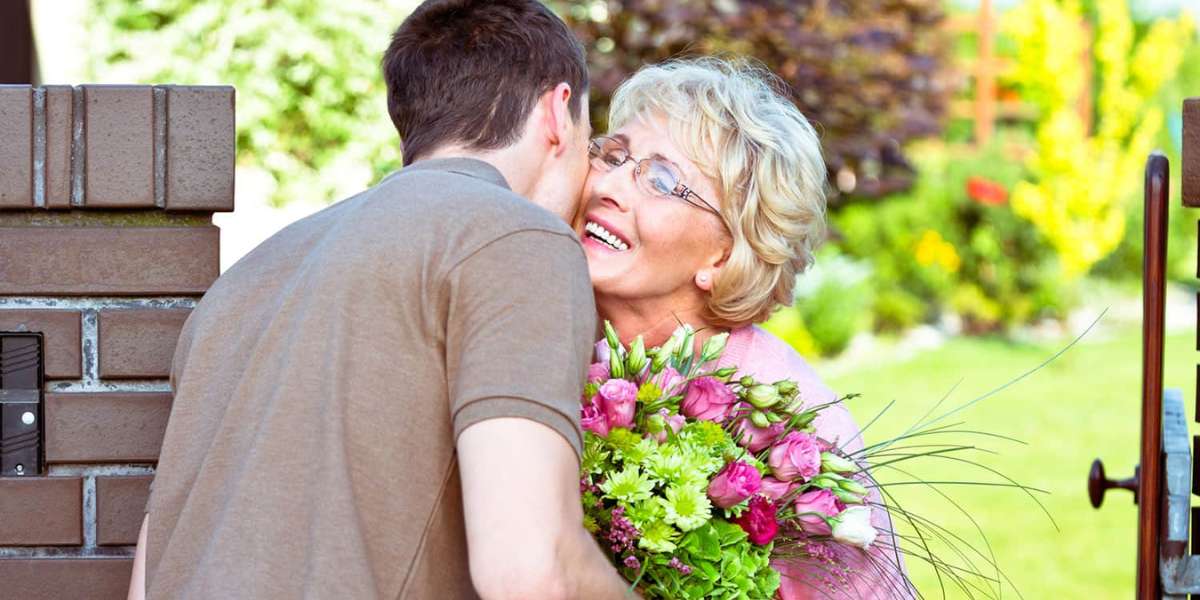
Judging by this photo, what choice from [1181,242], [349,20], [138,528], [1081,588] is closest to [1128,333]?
[1181,242]

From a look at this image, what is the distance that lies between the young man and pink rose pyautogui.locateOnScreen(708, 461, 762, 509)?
27 cm

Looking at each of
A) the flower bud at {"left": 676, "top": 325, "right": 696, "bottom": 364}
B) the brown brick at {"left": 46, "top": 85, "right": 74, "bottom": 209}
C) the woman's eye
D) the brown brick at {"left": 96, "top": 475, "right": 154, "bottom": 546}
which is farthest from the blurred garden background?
the brown brick at {"left": 96, "top": 475, "right": 154, "bottom": 546}

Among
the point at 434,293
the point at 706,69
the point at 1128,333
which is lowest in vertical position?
the point at 1128,333

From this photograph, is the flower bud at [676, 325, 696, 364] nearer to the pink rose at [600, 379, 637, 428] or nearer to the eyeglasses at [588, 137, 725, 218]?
the pink rose at [600, 379, 637, 428]

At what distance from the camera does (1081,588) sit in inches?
234

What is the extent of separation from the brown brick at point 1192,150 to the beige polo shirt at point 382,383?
2.91 feet

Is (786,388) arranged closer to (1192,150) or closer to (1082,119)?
(1192,150)

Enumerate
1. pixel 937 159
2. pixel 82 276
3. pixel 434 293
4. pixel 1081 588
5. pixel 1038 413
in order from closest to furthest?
1. pixel 434 293
2. pixel 82 276
3. pixel 1081 588
4. pixel 1038 413
5. pixel 937 159

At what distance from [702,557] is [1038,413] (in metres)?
7.72

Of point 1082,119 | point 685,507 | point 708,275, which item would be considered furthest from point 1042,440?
point 685,507

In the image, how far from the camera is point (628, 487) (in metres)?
1.84

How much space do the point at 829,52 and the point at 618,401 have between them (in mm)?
5937

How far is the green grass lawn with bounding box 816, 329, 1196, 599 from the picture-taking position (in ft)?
20.8

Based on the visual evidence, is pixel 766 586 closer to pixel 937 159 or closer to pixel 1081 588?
pixel 1081 588
